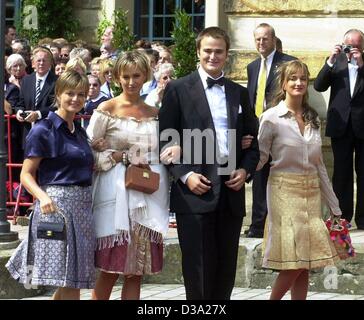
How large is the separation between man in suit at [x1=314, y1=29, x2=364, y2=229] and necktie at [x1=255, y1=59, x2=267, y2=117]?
507mm

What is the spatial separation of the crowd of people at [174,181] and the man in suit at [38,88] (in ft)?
14.3

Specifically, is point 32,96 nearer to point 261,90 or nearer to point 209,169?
point 261,90

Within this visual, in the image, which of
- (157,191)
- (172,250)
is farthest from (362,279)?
(157,191)

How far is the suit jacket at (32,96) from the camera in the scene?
1298cm

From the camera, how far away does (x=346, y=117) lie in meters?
11.9

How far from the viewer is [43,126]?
8.18 m

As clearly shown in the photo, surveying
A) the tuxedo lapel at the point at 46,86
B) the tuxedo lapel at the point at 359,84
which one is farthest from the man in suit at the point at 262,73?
the tuxedo lapel at the point at 46,86

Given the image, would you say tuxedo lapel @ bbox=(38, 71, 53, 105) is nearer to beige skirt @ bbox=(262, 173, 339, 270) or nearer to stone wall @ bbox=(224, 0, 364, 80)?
stone wall @ bbox=(224, 0, 364, 80)

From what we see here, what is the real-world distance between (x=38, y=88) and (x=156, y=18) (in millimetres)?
7136

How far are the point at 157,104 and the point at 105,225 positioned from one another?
11.6 ft

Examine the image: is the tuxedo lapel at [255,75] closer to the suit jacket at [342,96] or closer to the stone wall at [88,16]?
the suit jacket at [342,96]

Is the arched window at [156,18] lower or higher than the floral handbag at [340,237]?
higher

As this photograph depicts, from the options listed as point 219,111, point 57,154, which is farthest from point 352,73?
point 57,154

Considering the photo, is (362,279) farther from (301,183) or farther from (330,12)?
(330,12)
